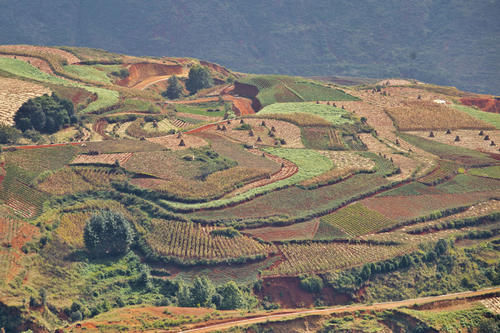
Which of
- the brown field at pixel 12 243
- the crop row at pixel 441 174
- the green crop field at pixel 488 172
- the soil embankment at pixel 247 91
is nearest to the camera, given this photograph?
the brown field at pixel 12 243

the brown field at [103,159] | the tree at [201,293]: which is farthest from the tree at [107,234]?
the brown field at [103,159]

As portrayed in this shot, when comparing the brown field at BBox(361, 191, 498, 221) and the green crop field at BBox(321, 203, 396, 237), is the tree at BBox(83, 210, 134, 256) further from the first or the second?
the brown field at BBox(361, 191, 498, 221)

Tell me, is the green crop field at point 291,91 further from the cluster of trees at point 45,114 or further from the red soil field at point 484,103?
the cluster of trees at point 45,114

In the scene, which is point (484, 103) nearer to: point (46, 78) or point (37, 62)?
point (46, 78)

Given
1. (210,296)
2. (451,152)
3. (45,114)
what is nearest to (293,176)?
(210,296)

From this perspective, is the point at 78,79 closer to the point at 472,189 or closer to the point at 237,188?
the point at 237,188

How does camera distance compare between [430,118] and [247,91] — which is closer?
[430,118]
